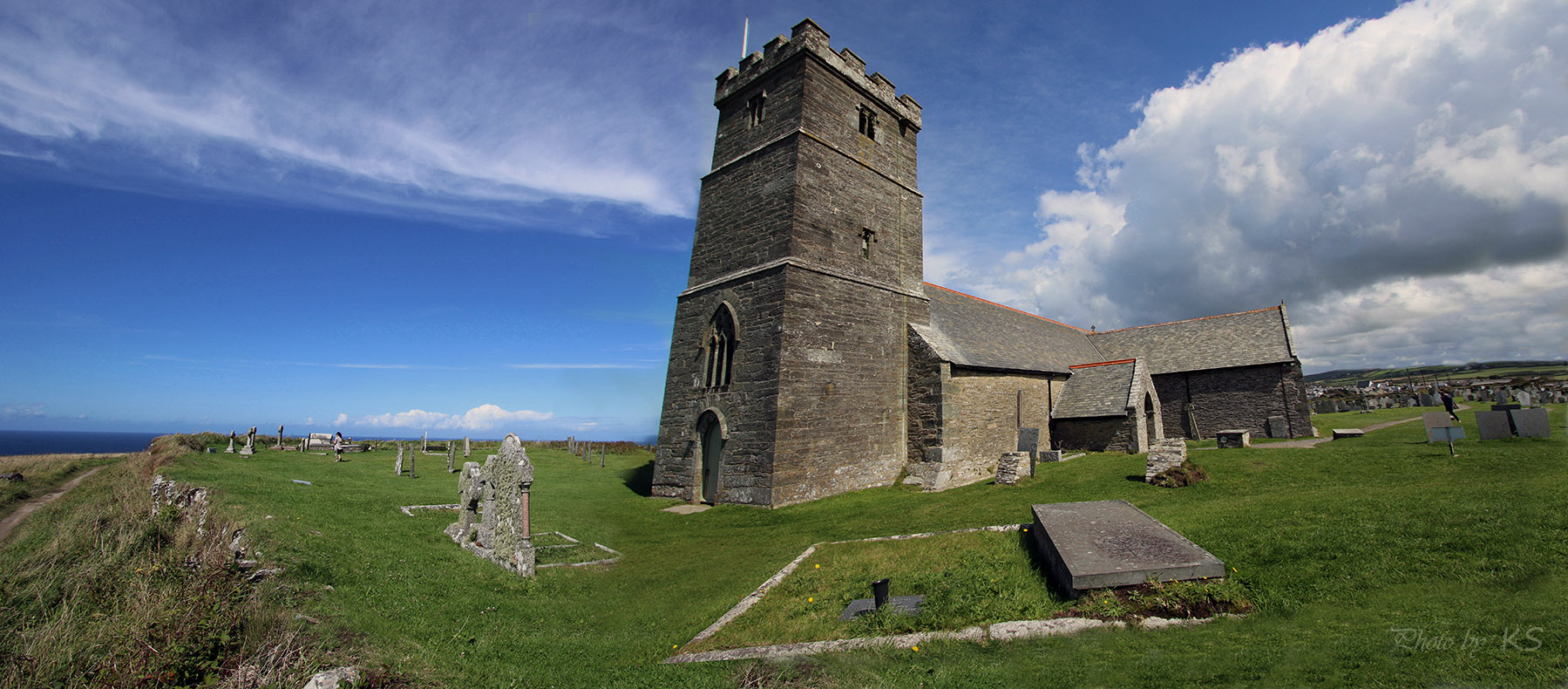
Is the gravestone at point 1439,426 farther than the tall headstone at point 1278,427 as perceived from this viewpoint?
No

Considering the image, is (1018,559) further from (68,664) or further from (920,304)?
(920,304)

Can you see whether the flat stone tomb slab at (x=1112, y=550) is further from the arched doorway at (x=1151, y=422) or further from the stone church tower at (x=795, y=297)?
the arched doorway at (x=1151, y=422)

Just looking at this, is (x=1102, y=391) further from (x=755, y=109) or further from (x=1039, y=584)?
(x=1039, y=584)

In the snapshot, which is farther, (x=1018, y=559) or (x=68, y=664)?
(x=1018, y=559)

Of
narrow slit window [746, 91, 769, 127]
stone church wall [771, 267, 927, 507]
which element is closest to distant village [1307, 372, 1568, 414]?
stone church wall [771, 267, 927, 507]

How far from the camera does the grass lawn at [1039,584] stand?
4.55m

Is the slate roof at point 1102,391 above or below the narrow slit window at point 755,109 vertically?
below

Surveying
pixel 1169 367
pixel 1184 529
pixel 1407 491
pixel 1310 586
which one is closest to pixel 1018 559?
pixel 1184 529

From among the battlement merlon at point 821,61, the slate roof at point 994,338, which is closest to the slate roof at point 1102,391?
the slate roof at point 994,338

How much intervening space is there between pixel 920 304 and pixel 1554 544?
15978 mm

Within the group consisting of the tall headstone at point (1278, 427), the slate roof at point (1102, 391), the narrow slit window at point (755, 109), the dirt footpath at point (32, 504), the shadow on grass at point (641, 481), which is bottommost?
the dirt footpath at point (32, 504)

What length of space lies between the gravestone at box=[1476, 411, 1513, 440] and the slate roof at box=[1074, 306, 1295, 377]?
1080 centimetres

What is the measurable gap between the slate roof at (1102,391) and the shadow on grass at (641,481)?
54.4ft

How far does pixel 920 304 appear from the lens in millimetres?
21156
